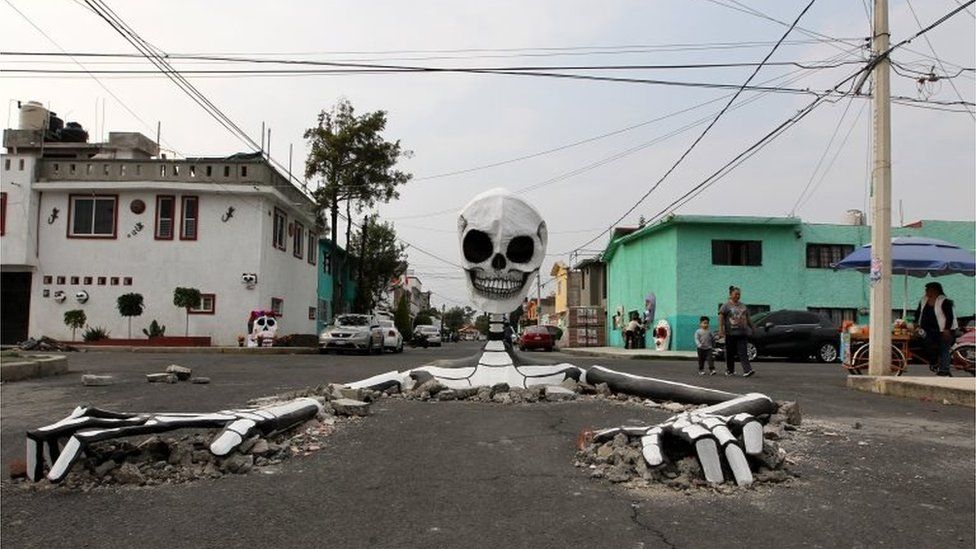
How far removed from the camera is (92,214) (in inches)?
1080

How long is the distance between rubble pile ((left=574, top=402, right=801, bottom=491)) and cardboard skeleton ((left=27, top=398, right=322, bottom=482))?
7.45ft

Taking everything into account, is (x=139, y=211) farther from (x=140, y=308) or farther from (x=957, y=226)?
(x=957, y=226)

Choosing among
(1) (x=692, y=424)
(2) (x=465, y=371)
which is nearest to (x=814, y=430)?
(1) (x=692, y=424)

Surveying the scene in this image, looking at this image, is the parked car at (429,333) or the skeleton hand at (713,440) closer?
the skeleton hand at (713,440)

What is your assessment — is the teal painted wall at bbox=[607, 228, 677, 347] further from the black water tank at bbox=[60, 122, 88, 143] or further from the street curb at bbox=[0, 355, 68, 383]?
the black water tank at bbox=[60, 122, 88, 143]

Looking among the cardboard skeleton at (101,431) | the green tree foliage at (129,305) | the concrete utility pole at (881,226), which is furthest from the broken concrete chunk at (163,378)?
the green tree foliage at (129,305)

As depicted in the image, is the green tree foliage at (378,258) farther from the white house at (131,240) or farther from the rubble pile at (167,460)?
the rubble pile at (167,460)

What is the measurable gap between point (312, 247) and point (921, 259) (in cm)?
3021

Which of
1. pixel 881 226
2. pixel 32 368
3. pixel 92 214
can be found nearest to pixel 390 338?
pixel 92 214

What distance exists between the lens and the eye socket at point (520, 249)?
26.4 feet

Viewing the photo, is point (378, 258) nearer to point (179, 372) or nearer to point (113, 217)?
point (113, 217)

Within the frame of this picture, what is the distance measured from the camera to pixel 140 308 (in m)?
25.6

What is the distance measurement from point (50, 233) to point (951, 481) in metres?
30.4

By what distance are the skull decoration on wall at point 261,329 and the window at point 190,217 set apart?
484 centimetres
